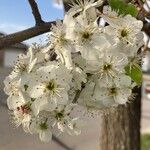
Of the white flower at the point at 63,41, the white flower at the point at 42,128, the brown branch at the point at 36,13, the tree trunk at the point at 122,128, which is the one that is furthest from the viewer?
the tree trunk at the point at 122,128

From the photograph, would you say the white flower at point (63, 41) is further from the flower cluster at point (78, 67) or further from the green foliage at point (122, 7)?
the green foliage at point (122, 7)

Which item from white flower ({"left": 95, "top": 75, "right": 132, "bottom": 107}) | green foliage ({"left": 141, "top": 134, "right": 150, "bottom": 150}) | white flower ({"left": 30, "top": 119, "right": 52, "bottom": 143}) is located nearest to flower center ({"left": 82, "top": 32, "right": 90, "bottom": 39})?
white flower ({"left": 95, "top": 75, "right": 132, "bottom": 107})

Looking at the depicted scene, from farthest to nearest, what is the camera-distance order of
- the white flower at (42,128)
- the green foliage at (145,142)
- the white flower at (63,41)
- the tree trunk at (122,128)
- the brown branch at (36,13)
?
the green foliage at (145,142)
the tree trunk at (122,128)
the brown branch at (36,13)
the white flower at (42,128)
the white flower at (63,41)

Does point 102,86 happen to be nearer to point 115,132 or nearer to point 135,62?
point 135,62

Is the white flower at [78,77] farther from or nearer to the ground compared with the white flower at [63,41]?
nearer to the ground

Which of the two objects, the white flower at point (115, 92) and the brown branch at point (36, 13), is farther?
the brown branch at point (36, 13)

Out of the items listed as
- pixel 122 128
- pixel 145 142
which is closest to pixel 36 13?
pixel 122 128

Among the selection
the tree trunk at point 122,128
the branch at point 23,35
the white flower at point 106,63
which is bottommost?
the tree trunk at point 122,128

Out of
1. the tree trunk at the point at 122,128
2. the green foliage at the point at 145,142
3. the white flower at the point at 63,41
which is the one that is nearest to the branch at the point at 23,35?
the white flower at the point at 63,41
